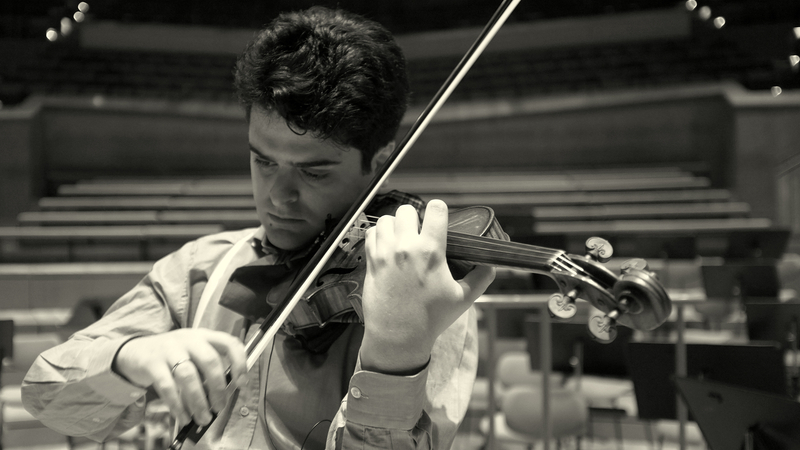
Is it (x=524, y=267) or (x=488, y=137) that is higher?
(x=488, y=137)

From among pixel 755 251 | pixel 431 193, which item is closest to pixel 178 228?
pixel 431 193

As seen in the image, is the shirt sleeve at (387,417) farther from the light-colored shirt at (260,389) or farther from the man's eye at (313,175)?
the man's eye at (313,175)

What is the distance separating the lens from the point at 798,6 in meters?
8.18

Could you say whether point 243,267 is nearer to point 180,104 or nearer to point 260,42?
point 260,42

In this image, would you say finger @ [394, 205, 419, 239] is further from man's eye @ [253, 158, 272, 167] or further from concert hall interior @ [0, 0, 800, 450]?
concert hall interior @ [0, 0, 800, 450]

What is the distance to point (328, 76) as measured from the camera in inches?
37.5

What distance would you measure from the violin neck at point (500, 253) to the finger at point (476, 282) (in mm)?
10

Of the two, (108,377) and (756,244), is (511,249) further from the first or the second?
(756,244)

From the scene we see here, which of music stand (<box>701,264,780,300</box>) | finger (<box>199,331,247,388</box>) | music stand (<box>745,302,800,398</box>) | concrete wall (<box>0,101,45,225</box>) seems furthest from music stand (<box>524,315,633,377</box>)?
concrete wall (<box>0,101,45,225</box>)

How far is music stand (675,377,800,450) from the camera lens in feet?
4.95

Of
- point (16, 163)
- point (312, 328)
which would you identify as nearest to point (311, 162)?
point (312, 328)

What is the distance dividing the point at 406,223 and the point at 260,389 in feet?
1.30

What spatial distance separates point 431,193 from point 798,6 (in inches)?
208

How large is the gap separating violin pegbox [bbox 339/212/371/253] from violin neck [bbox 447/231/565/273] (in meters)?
0.18
